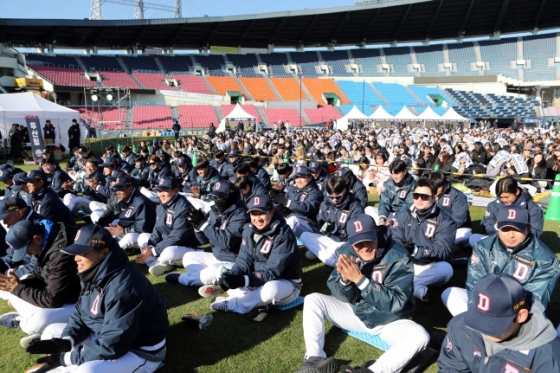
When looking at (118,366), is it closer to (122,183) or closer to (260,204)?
(260,204)

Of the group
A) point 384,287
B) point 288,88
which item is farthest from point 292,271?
point 288,88

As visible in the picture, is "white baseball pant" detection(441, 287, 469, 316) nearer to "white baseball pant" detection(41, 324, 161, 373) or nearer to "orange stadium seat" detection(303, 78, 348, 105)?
"white baseball pant" detection(41, 324, 161, 373)

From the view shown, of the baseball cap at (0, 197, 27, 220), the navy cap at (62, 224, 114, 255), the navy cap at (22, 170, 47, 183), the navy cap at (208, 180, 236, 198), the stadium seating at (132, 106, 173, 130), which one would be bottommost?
the stadium seating at (132, 106, 173, 130)

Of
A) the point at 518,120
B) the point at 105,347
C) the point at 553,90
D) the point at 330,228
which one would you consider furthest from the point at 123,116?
the point at 553,90

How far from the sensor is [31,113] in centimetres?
1894

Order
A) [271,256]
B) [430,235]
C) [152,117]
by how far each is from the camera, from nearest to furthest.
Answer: [271,256] < [430,235] < [152,117]

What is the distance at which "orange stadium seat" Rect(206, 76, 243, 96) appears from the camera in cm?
5014

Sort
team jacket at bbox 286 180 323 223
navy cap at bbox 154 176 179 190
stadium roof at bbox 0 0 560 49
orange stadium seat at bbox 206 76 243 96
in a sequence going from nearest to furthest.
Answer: navy cap at bbox 154 176 179 190, team jacket at bbox 286 180 323 223, stadium roof at bbox 0 0 560 49, orange stadium seat at bbox 206 76 243 96

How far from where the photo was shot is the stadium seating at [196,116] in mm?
40938

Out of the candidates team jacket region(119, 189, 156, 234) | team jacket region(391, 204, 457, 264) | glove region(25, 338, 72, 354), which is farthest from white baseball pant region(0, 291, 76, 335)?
team jacket region(391, 204, 457, 264)

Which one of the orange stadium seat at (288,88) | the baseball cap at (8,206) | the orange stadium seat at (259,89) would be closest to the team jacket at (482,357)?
the baseball cap at (8,206)

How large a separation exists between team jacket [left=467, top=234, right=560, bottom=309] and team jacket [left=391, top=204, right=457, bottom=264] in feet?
3.89

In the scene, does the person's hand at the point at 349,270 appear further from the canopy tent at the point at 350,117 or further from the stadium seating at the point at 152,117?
the stadium seating at the point at 152,117

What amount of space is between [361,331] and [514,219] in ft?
5.75
